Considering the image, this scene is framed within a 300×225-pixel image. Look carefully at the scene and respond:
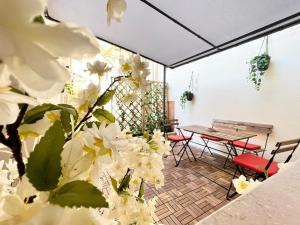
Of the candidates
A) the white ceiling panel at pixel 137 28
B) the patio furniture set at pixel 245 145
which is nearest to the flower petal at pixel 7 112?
the white ceiling panel at pixel 137 28

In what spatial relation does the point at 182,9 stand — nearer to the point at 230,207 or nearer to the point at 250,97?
the point at 230,207

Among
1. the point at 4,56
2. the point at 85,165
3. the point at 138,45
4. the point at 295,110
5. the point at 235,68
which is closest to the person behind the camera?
the point at 4,56

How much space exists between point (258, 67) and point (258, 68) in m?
0.02

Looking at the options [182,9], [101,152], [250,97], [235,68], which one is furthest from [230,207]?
[235,68]

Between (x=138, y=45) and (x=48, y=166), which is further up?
(x=138, y=45)

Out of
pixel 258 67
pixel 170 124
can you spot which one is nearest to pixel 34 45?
pixel 258 67

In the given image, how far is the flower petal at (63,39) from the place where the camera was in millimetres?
101

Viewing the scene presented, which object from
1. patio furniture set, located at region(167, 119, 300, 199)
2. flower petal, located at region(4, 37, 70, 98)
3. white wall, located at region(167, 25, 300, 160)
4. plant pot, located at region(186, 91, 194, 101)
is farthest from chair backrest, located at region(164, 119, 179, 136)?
flower petal, located at region(4, 37, 70, 98)

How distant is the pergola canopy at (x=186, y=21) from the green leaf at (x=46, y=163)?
1287mm

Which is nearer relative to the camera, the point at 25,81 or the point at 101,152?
the point at 25,81

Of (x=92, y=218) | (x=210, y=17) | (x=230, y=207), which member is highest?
(x=210, y=17)

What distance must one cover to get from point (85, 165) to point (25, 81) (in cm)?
12

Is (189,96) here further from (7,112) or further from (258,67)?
(7,112)

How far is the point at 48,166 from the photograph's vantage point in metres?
0.15
